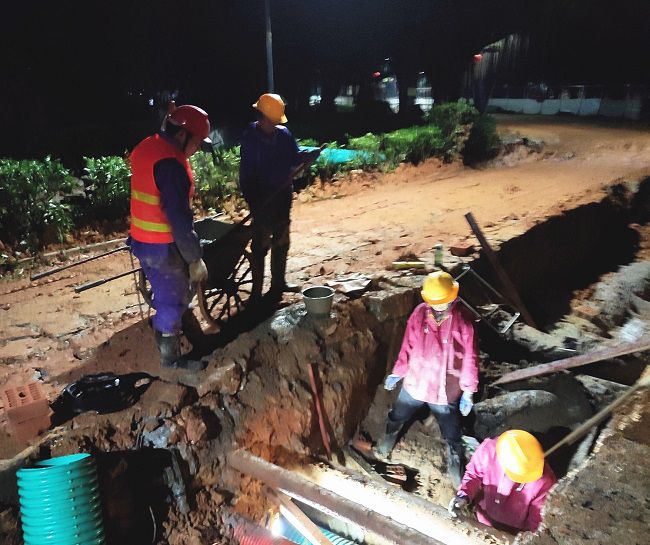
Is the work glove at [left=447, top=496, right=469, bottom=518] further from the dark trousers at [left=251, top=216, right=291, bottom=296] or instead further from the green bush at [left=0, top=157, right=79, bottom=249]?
the green bush at [left=0, top=157, right=79, bottom=249]

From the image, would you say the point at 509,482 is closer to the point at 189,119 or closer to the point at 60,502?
the point at 60,502

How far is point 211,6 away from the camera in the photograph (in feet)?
63.1

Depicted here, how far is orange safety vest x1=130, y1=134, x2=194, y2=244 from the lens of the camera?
3.34 m

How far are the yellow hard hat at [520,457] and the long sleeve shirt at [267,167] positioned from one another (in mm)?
2758

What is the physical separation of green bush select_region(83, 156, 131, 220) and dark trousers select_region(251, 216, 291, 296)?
393cm

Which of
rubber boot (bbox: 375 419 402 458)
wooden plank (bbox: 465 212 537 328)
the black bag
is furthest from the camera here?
wooden plank (bbox: 465 212 537 328)

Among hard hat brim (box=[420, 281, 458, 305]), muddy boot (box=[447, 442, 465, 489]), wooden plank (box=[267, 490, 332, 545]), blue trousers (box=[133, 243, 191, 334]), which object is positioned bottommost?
muddy boot (box=[447, 442, 465, 489])

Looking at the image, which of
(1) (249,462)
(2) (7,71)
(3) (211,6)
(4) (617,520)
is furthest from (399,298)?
(3) (211,6)

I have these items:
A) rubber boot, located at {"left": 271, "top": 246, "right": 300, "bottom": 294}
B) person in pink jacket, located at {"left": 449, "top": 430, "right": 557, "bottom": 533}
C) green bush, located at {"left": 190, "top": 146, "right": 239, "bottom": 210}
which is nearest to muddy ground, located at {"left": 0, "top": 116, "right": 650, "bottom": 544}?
rubber boot, located at {"left": 271, "top": 246, "right": 300, "bottom": 294}

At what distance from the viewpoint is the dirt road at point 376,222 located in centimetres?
482

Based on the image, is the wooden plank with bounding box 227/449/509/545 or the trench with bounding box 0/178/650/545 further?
the trench with bounding box 0/178/650/545

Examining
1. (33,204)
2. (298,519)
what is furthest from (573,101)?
(298,519)

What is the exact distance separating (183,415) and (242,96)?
68.5 ft

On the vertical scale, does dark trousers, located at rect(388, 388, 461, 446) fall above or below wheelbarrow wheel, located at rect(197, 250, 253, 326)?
below
